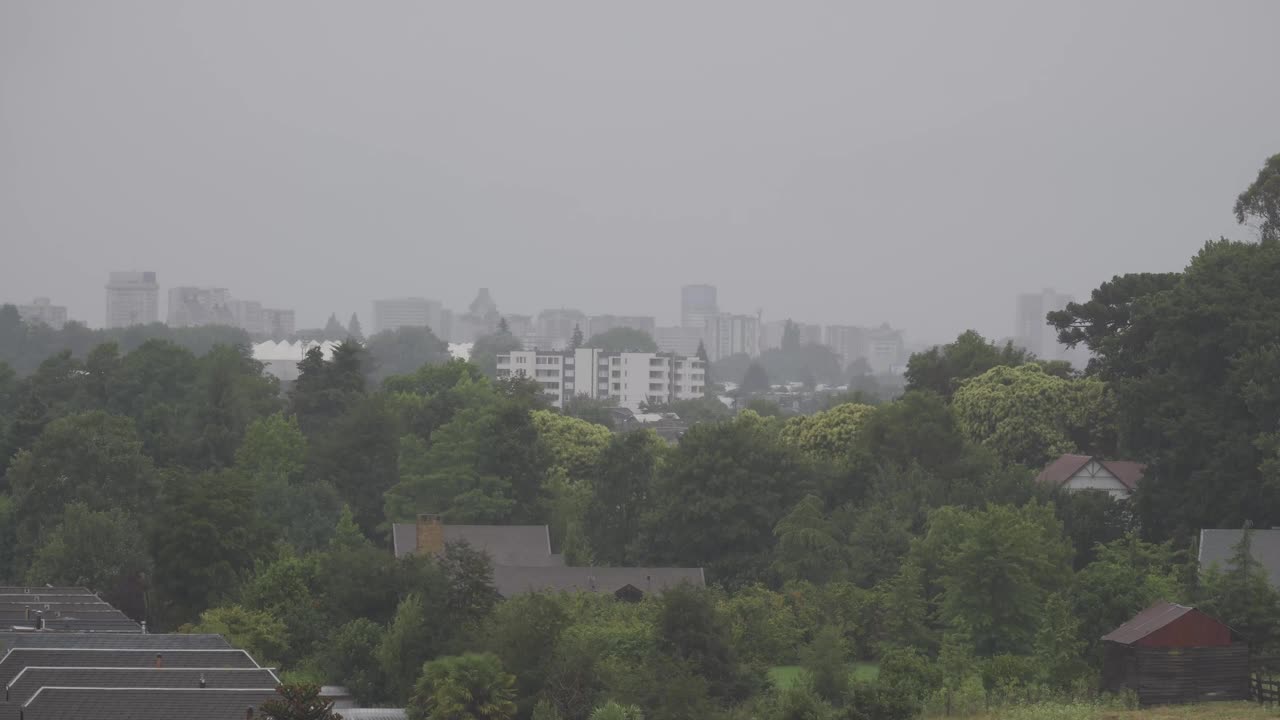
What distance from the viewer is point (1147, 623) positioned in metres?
40.2

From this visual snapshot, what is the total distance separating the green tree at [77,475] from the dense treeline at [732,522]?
0.42 ft

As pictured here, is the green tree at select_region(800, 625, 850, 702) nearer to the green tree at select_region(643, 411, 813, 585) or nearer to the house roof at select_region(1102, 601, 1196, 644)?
the house roof at select_region(1102, 601, 1196, 644)

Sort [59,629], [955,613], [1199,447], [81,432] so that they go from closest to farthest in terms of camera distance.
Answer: [59,629], [955,613], [1199,447], [81,432]

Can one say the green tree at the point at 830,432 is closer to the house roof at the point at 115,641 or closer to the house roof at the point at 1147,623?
the house roof at the point at 1147,623

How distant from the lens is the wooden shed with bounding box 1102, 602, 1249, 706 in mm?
38594

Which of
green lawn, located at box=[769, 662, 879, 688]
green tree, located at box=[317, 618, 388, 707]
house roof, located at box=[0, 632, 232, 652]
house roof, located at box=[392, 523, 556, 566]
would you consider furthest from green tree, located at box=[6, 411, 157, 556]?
green lawn, located at box=[769, 662, 879, 688]

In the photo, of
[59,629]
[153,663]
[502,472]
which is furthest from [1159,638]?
[502,472]

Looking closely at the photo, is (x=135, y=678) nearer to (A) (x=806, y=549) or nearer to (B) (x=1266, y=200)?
(A) (x=806, y=549)

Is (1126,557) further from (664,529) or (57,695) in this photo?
(57,695)

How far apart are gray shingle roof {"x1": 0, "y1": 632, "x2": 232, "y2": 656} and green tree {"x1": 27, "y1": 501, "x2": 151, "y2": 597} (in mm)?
13153

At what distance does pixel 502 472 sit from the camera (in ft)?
222

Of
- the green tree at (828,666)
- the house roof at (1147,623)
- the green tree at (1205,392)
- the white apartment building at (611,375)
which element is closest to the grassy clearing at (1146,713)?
the house roof at (1147,623)

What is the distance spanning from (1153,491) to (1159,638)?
15.6 meters

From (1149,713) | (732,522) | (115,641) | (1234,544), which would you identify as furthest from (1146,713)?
(732,522)
